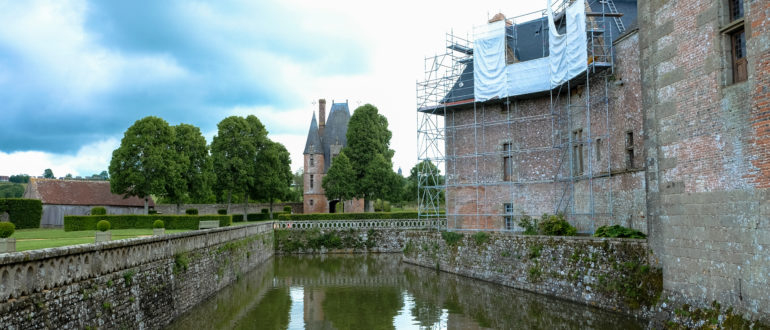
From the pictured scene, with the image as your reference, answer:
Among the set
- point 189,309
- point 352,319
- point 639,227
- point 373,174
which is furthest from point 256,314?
point 373,174

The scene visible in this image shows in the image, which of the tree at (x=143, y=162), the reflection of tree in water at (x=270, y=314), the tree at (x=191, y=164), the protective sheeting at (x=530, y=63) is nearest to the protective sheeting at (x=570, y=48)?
the protective sheeting at (x=530, y=63)

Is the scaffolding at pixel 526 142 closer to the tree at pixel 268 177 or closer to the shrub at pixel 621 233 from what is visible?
the shrub at pixel 621 233

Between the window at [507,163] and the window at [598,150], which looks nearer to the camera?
the window at [598,150]

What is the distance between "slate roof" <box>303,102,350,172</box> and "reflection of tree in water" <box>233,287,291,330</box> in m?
32.5

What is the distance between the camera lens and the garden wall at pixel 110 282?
285 inches

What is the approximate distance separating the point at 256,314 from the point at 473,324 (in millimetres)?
6219

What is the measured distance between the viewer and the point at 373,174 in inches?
1677

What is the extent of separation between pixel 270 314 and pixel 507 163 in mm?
13314

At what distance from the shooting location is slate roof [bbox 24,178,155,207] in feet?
114

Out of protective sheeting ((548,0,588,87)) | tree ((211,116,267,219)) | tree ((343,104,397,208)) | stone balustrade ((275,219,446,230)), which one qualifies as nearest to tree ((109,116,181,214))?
tree ((211,116,267,219))

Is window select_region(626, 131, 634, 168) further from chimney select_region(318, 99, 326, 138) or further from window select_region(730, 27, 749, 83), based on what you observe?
chimney select_region(318, 99, 326, 138)

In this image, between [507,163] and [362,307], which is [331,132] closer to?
[507,163]

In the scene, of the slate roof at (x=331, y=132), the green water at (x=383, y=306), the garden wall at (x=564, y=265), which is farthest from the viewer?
the slate roof at (x=331, y=132)

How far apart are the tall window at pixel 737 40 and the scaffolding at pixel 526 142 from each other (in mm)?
8389
